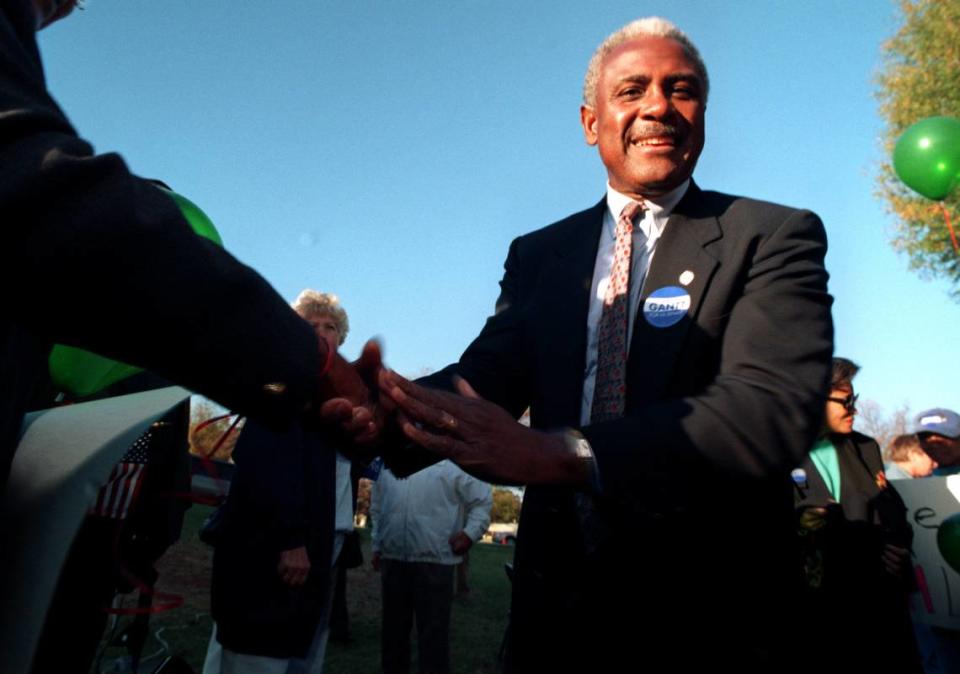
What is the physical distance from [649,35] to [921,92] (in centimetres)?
1832

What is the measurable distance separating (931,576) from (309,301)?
4852 mm

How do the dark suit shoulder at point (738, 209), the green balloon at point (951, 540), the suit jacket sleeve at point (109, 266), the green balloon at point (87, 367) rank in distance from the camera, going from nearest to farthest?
1. the suit jacket sleeve at point (109, 266)
2. the dark suit shoulder at point (738, 209)
3. the green balloon at point (87, 367)
4. the green balloon at point (951, 540)

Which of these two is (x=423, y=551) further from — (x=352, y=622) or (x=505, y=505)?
(x=505, y=505)

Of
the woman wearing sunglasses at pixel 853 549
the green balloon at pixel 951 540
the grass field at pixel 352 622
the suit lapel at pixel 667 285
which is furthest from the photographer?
the grass field at pixel 352 622

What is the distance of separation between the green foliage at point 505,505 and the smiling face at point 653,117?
38826 millimetres

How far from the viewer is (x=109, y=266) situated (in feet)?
3.58

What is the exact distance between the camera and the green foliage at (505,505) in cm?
4028

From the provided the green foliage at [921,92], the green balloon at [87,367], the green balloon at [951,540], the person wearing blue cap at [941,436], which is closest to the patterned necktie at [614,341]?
the green balloon at [87,367]

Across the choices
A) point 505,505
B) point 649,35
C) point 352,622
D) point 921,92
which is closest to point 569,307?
point 649,35

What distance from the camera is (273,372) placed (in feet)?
4.48

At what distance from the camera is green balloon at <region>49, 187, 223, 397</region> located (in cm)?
294

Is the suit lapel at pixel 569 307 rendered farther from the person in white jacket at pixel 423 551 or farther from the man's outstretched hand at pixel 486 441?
the person in white jacket at pixel 423 551

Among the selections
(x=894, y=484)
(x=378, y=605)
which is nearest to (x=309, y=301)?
(x=894, y=484)

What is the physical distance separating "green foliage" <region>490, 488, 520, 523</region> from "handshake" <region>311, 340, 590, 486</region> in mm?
38807
